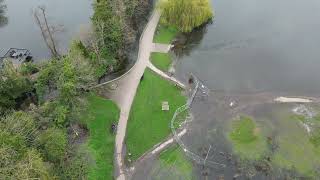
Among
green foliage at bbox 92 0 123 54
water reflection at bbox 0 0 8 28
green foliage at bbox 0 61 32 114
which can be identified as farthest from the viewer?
water reflection at bbox 0 0 8 28

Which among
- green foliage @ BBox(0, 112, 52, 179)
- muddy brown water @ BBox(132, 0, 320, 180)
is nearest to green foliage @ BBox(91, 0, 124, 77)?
muddy brown water @ BBox(132, 0, 320, 180)

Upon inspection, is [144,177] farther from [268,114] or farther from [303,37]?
[303,37]

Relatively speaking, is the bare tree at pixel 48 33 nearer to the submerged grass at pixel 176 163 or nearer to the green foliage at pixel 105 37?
the green foliage at pixel 105 37

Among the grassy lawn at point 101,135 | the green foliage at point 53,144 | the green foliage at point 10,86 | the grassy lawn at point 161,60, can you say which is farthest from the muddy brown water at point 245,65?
the green foliage at point 10,86

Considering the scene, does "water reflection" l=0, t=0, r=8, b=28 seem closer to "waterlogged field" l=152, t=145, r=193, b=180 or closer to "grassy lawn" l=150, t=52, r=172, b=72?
"grassy lawn" l=150, t=52, r=172, b=72

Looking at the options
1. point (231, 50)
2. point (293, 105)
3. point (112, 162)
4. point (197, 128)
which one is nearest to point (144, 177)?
point (112, 162)

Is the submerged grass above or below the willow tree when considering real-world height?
below

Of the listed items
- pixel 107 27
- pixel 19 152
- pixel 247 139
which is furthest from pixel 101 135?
pixel 247 139
